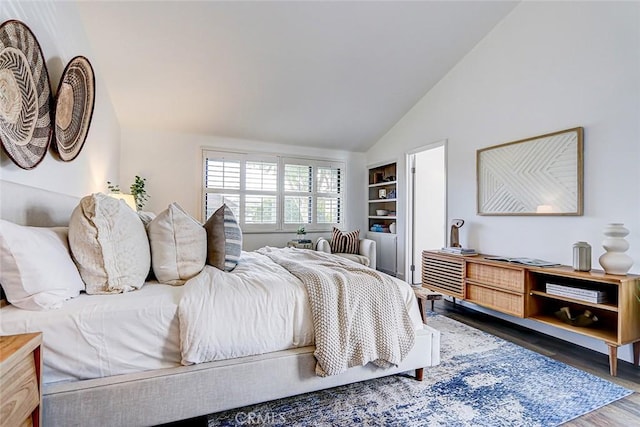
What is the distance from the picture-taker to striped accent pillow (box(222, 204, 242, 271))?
1.92 metres

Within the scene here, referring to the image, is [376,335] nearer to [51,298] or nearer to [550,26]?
[51,298]

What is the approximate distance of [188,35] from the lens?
9.38 feet

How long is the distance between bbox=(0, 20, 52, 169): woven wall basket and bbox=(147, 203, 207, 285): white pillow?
2.36ft

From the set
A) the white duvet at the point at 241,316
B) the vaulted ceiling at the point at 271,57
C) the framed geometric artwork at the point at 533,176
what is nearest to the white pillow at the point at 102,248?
the white duvet at the point at 241,316

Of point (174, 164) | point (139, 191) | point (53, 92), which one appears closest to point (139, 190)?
point (139, 191)

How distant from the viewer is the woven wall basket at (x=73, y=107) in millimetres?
1993

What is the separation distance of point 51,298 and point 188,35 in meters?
2.60

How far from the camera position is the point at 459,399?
172cm

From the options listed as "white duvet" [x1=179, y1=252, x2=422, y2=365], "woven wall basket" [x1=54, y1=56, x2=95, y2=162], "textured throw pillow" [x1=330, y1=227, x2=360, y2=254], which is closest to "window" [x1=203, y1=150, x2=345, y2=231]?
"textured throw pillow" [x1=330, y1=227, x2=360, y2=254]

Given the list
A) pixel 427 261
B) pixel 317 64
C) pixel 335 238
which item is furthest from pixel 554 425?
pixel 317 64

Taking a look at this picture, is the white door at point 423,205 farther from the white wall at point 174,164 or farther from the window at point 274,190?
the white wall at point 174,164

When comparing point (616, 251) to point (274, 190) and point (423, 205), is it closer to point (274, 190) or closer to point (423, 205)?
point (423, 205)

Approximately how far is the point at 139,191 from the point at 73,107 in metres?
1.84

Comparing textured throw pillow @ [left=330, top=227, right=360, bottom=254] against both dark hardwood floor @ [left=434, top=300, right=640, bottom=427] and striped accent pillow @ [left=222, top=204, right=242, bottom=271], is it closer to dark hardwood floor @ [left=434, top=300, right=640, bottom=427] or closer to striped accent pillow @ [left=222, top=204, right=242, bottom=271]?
dark hardwood floor @ [left=434, top=300, right=640, bottom=427]
